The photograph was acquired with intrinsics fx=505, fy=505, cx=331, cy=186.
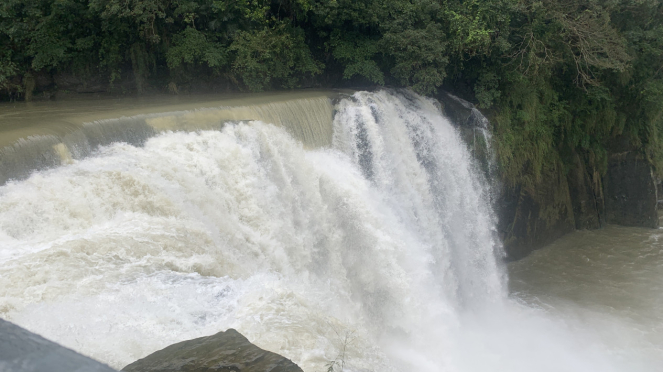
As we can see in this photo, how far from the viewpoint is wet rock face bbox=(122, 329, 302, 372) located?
3279 millimetres

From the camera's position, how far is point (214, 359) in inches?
133

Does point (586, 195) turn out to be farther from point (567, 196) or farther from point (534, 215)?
point (534, 215)

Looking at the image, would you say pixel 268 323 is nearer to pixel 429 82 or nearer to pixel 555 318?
pixel 555 318

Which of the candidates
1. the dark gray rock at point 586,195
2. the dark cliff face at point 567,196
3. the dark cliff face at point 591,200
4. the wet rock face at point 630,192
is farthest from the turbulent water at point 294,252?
the wet rock face at point 630,192

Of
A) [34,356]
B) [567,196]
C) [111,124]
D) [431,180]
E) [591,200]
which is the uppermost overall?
[111,124]

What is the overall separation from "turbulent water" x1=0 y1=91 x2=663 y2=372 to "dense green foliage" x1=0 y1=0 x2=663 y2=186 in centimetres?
174

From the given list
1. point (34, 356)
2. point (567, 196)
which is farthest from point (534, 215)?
point (34, 356)

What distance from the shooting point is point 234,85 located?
12570 millimetres

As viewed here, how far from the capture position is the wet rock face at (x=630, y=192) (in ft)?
46.6

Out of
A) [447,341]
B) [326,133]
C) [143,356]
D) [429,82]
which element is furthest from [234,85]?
[143,356]

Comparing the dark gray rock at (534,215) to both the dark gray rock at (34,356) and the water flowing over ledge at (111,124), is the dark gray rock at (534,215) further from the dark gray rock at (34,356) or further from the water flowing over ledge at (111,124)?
the dark gray rock at (34,356)

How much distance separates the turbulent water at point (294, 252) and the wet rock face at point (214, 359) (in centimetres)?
22

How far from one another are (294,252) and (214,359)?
3.87 m

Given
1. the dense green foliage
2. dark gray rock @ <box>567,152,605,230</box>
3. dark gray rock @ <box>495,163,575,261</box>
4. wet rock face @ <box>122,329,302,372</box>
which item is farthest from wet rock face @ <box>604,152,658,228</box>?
wet rock face @ <box>122,329,302,372</box>
